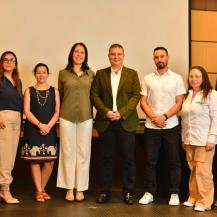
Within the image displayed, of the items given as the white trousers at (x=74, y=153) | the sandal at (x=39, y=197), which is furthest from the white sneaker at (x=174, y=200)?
the sandal at (x=39, y=197)

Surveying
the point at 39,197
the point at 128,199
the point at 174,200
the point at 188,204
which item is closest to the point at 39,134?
the point at 39,197

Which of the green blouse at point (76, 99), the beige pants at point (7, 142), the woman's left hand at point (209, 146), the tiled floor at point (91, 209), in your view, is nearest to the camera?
the tiled floor at point (91, 209)

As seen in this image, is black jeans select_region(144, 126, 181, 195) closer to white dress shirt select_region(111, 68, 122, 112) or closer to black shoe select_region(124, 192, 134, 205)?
black shoe select_region(124, 192, 134, 205)

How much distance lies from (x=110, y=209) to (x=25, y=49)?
76.1 inches

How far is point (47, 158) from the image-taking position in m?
3.67

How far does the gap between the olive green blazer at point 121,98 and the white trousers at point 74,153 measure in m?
0.16

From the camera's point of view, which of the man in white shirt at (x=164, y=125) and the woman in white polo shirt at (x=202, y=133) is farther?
the man in white shirt at (x=164, y=125)

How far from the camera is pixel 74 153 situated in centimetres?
369

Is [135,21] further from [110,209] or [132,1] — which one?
[110,209]

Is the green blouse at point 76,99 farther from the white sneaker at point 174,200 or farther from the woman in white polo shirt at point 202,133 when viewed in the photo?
the white sneaker at point 174,200

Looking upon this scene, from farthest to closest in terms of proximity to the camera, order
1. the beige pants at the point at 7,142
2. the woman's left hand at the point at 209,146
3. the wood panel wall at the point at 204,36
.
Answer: the wood panel wall at the point at 204,36 → the beige pants at the point at 7,142 → the woman's left hand at the point at 209,146

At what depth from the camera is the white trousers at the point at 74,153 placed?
143 inches

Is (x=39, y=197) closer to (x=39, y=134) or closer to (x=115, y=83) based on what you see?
(x=39, y=134)

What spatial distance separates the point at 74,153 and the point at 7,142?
631 mm
